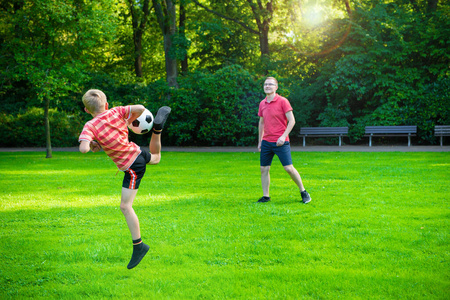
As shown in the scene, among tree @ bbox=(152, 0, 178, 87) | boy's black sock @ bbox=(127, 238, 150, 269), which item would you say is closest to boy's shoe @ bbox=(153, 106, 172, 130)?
boy's black sock @ bbox=(127, 238, 150, 269)

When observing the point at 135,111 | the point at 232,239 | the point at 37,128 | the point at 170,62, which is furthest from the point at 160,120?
the point at 170,62

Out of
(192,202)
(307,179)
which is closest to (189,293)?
(192,202)

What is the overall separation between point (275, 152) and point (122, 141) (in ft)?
11.9

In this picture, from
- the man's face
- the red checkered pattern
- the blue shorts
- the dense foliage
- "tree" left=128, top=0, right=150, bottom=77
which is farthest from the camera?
"tree" left=128, top=0, right=150, bottom=77

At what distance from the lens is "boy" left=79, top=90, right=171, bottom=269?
13.4ft

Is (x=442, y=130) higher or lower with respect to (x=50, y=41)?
lower

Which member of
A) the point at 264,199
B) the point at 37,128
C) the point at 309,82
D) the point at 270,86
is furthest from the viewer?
A: the point at 309,82

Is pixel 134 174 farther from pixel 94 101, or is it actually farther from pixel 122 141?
pixel 94 101

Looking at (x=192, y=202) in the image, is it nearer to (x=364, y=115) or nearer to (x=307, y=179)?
(x=307, y=179)

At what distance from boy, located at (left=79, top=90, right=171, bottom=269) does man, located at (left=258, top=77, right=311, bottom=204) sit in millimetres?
3066

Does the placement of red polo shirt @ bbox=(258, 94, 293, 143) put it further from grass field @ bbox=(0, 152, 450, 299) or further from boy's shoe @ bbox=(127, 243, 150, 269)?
boy's shoe @ bbox=(127, 243, 150, 269)

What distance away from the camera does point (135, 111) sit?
4.29 m

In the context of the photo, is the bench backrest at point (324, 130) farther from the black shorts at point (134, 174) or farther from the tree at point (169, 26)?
the black shorts at point (134, 174)

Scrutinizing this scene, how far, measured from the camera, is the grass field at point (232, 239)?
3729mm
